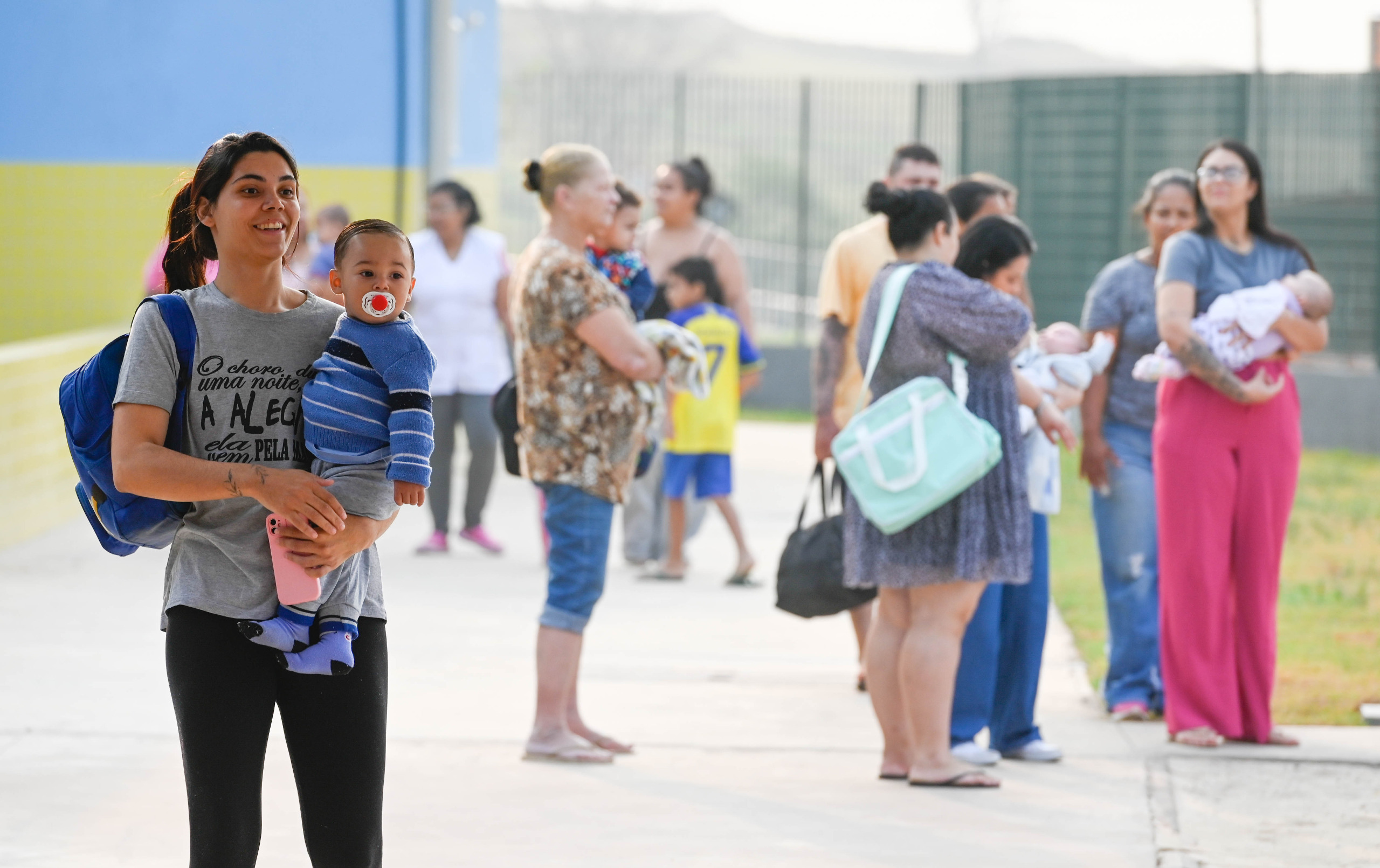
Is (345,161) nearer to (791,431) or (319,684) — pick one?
(791,431)

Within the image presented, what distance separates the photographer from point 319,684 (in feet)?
Result: 10.9

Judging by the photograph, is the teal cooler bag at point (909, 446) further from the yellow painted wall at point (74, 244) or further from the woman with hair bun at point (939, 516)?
the yellow painted wall at point (74, 244)

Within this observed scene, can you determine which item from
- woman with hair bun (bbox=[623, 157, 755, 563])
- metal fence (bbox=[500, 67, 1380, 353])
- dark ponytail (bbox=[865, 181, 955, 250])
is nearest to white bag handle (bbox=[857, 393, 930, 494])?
dark ponytail (bbox=[865, 181, 955, 250])

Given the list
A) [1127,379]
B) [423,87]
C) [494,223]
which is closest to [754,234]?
[494,223]

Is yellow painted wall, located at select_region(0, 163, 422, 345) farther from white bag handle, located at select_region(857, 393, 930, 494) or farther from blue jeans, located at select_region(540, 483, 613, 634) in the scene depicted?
white bag handle, located at select_region(857, 393, 930, 494)

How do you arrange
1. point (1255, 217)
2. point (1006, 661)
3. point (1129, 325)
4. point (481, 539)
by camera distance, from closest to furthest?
1. point (1006, 661)
2. point (1255, 217)
3. point (1129, 325)
4. point (481, 539)

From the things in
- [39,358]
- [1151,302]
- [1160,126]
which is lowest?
[39,358]

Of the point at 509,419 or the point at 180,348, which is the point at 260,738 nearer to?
the point at 180,348

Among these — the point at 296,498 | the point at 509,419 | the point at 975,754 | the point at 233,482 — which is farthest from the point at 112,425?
the point at 975,754

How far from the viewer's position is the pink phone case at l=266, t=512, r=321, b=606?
3.22m

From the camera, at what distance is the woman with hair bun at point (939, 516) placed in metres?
5.23

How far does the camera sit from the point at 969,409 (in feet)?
17.5

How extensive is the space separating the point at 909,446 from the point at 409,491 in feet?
7.37

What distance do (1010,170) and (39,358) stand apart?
9.93m
